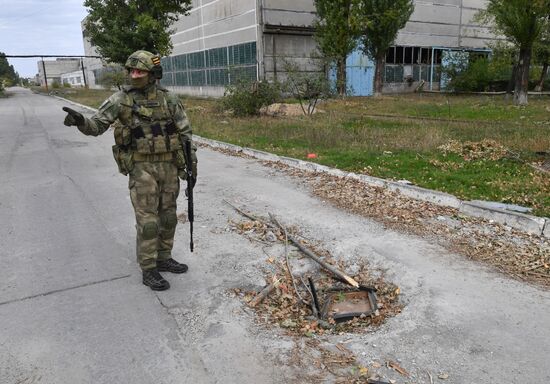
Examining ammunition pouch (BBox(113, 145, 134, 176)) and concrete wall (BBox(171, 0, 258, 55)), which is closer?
ammunition pouch (BBox(113, 145, 134, 176))

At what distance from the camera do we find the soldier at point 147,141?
3.70 meters

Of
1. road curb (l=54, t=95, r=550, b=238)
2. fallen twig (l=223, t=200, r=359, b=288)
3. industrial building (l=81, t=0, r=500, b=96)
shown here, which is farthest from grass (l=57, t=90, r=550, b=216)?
industrial building (l=81, t=0, r=500, b=96)

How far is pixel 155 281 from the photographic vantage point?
3840 millimetres

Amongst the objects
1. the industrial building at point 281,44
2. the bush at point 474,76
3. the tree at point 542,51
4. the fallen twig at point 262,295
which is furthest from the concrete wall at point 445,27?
the fallen twig at point 262,295

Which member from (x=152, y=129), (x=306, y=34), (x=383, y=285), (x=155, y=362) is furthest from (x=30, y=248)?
(x=306, y=34)

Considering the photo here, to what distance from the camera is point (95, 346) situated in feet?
10.0

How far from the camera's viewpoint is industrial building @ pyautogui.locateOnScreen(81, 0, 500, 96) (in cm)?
2747

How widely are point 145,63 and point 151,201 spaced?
3.75 ft

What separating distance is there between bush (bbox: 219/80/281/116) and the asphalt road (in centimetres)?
1059

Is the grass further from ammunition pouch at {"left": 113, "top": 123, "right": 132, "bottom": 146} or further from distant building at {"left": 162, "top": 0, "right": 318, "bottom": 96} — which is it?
distant building at {"left": 162, "top": 0, "right": 318, "bottom": 96}

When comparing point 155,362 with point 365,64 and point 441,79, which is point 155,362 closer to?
point 365,64

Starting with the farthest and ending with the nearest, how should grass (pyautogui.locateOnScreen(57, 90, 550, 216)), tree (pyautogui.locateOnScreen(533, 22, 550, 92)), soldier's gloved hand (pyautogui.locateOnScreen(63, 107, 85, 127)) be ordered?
tree (pyautogui.locateOnScreen(533, 22, 550, 92)) → grass (pyautogui.locateOnScreen(57, 90, 550, 216)) → soldier's gloved hand (pyautogui.locateOnScreen(63, 107, 85, 127))

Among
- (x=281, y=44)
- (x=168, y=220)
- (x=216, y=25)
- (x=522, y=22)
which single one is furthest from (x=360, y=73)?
(x=168, y=220)

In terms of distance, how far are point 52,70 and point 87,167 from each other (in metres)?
131
